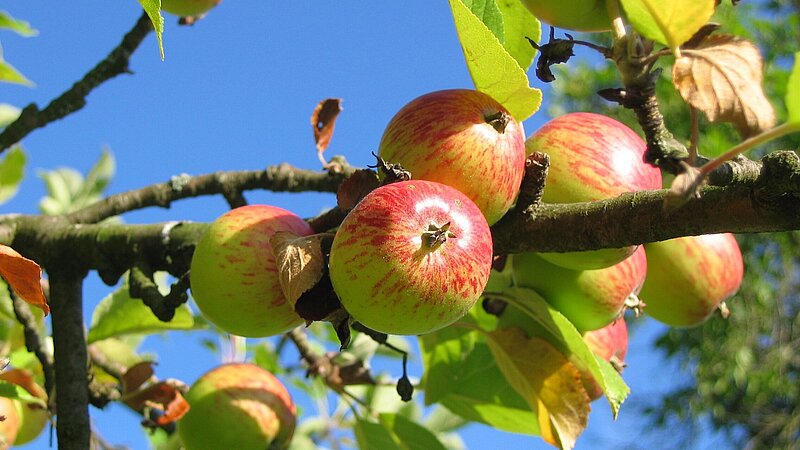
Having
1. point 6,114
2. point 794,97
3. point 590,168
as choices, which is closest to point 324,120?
point 590,168

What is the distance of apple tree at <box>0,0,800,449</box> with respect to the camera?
812mm

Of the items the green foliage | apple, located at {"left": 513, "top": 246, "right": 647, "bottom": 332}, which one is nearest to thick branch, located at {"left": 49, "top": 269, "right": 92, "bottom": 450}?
apple, located at {"left": 513, "top": 246, "right": 647, "bottom": 332}

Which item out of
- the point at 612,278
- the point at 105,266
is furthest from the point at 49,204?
the point at 612,278

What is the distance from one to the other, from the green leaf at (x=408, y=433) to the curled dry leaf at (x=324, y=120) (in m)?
0.61

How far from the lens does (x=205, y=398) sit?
150cm

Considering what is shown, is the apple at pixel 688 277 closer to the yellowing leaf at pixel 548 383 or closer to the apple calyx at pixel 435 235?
the yellowing leaf at pixel 548 383

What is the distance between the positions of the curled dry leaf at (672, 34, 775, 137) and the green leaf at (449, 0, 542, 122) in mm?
228

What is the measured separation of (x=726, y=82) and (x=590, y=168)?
0.33 m

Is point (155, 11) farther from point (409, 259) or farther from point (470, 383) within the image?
point (470, 383)

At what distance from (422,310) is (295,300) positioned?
0.48ft

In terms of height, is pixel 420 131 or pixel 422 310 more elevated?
pixel 420 131

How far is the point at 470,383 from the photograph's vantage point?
5.28ft

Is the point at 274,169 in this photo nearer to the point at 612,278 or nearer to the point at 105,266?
the point at 105,266

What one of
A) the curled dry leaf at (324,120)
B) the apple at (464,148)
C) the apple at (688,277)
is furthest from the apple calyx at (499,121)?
the apple at (688,277)
